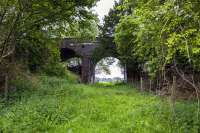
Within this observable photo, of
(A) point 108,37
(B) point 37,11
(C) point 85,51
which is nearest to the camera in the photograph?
(B) point 37,11

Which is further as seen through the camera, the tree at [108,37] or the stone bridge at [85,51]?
the stone bridge at [85,51]

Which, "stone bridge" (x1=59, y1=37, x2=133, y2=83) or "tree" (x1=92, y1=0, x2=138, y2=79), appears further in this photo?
"stone bridge" (x1=59, y1=37, x2=133, y2=83)

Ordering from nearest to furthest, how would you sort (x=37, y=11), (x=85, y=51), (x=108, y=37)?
(x=37, y=11) < (x=108, y=37) < (x=85, y=51)

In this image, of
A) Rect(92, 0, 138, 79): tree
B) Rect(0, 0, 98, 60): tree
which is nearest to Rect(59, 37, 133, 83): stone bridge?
Rect(92, 0, 138, 79): tree

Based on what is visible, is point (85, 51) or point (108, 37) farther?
point (85, 51)

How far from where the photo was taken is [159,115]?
441cm

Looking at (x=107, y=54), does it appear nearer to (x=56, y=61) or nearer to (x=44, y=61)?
(x=56, y=61)

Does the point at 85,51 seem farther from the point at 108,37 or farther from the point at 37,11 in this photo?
the point at 37,11

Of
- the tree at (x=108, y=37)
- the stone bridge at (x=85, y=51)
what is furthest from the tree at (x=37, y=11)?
the stone bridge at (x=85, y=51)

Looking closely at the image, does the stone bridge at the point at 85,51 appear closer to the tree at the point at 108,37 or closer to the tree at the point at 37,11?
the tree at the point at 108,37

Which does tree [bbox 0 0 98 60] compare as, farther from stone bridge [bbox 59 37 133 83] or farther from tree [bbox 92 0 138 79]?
stone bridge [bbox 59 37 133 83]

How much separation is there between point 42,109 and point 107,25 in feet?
46.1

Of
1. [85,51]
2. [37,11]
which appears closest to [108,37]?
[85,51]

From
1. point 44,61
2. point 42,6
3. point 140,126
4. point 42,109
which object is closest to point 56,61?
point 44,61
